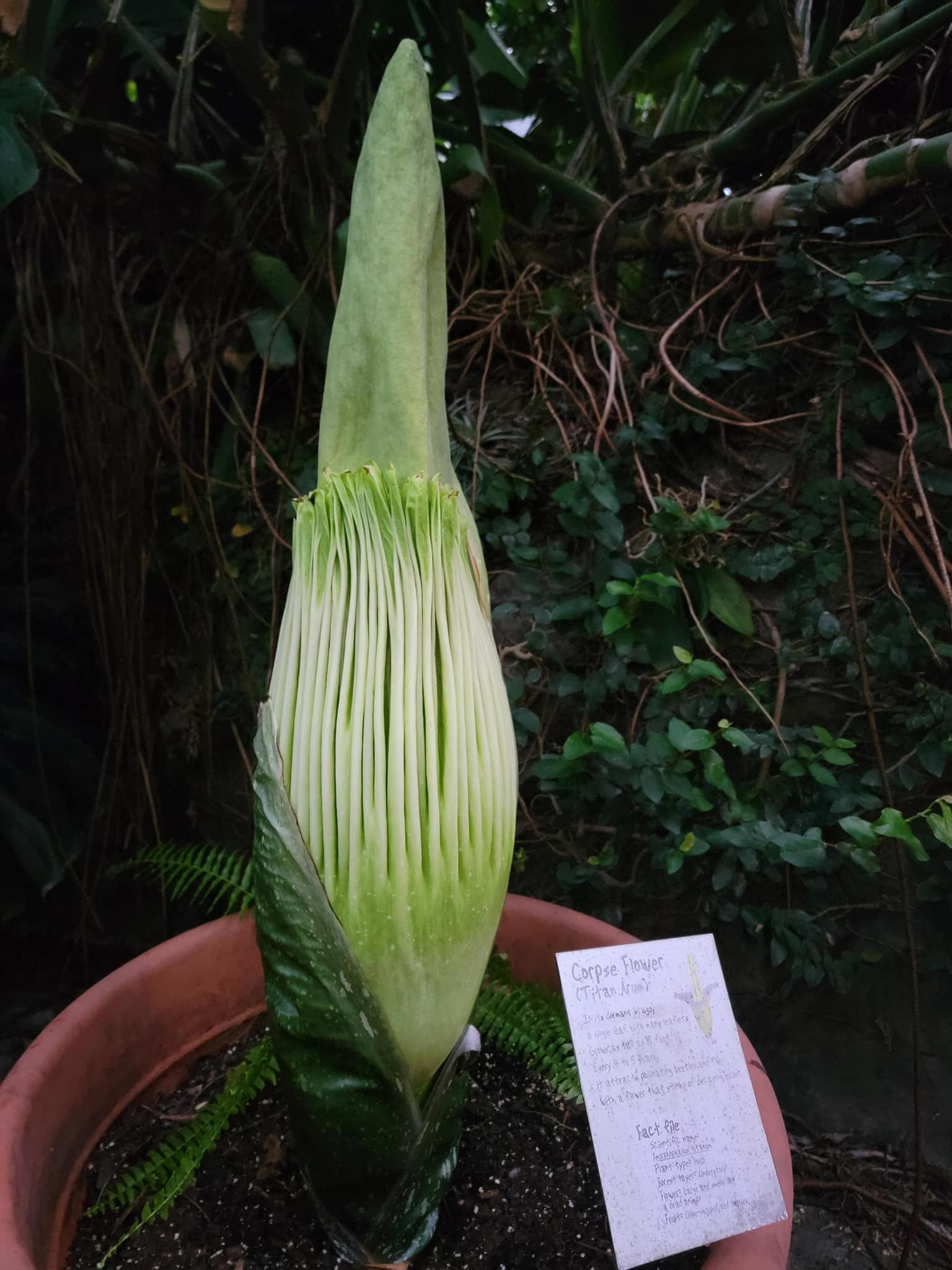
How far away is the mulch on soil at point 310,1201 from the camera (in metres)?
0.62

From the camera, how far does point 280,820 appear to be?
1.83 feet

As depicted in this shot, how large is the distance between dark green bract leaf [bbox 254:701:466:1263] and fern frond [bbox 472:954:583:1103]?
157 millimetres

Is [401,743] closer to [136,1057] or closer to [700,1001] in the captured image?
[700,1001]

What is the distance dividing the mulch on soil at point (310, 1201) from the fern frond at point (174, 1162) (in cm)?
2

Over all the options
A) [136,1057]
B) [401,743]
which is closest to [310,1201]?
[136,1057]

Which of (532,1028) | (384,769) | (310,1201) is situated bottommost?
(310,1201)

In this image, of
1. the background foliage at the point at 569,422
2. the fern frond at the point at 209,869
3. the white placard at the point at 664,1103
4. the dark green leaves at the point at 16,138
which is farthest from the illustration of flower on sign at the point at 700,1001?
the dark green leaves at the point at 16,138

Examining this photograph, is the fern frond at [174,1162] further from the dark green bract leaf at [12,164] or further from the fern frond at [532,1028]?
the dark green bract leaf at [12,164]

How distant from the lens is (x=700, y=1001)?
0.61 meters

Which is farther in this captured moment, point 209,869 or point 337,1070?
point 209,869

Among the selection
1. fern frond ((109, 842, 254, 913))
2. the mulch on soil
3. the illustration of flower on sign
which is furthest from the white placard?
fern frond ((109, 842, 254, 913))

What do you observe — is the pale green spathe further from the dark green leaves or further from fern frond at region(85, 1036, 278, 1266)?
the dark green leaves

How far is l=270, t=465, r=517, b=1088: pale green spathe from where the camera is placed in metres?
0.54

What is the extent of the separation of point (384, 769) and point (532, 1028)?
0.38 m
